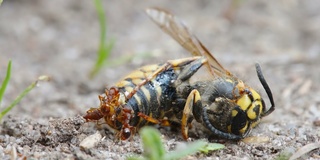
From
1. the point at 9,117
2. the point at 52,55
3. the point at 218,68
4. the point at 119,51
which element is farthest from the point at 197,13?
the point at 9,117

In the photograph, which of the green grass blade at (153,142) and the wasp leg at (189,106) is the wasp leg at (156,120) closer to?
the wasp leg at (189,106)

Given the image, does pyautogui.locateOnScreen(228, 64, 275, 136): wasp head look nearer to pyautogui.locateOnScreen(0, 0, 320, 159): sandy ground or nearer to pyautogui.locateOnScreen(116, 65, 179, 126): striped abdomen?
pyautogui.locateOnScreen(0, 0, 320, 159): sandy ground

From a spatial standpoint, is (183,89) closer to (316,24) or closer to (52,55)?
(52,55)

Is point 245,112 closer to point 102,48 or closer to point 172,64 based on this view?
point 172,64

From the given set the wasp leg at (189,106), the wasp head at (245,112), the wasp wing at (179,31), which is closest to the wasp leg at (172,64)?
the wasp wing at (179,31)

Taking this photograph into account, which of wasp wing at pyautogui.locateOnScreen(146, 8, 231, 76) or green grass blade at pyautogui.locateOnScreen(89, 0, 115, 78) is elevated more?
green grass blade at pyautogui.locateOnScreen(89, 0, 115, 78)

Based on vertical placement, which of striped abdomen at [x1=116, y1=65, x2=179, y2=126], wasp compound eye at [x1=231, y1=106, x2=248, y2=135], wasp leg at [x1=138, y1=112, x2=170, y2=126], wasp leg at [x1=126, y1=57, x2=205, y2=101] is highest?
wasp leg at [x1=126, y1=57, x2=205, y2=101]

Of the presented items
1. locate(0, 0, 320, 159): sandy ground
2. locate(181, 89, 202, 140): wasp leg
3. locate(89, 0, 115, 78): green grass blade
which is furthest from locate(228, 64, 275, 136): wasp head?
locate(89, 0, 115, 78): green grass blade
